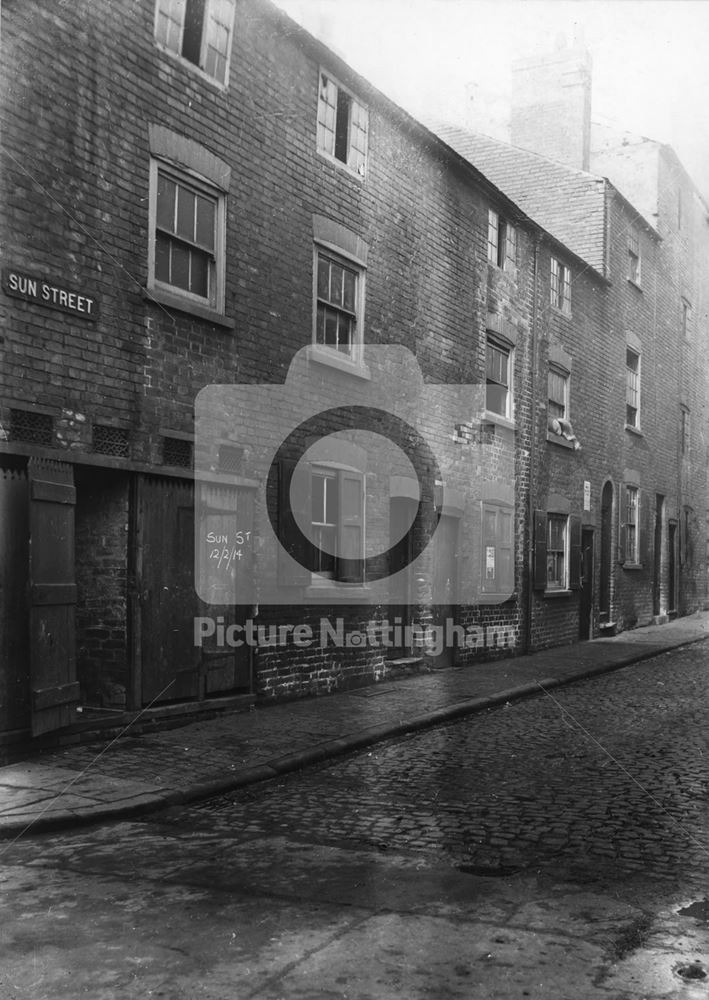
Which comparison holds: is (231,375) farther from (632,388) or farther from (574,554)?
(632,388)

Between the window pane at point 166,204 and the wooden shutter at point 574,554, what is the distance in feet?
38.0

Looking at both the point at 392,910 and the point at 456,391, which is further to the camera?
the point at 456,391

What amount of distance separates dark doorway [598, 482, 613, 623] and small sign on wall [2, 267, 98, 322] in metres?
14.7

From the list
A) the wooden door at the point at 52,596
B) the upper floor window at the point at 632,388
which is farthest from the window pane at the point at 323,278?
the upper floor window at the point at 632,388

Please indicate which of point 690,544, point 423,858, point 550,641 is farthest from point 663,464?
point 423,858

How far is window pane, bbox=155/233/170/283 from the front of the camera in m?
9.24

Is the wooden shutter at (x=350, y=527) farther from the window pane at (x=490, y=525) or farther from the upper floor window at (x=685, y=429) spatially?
the upper floor window at (x=685, y=429)

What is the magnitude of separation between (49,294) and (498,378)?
9.56m

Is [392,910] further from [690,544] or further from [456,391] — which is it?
[690,544]

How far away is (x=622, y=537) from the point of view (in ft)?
70.9

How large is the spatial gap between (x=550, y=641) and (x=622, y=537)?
480 cm

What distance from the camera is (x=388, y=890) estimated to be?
4773 millimetres

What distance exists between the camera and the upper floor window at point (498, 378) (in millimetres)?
15820

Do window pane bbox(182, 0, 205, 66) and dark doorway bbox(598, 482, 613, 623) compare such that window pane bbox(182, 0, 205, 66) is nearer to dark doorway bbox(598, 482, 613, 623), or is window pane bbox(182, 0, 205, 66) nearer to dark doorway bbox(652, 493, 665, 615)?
dark doorway bbox(598, 482, 613, 623)
